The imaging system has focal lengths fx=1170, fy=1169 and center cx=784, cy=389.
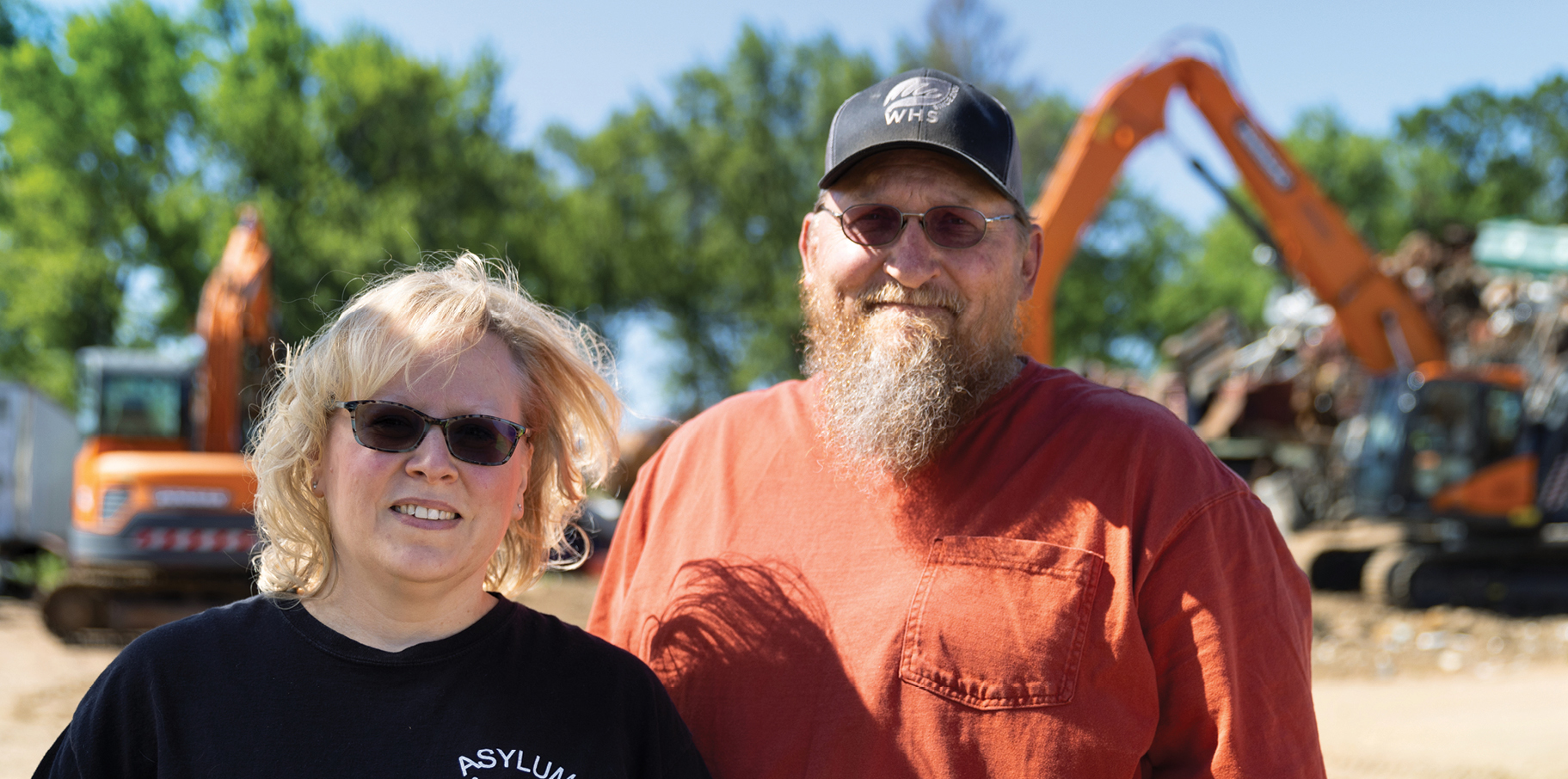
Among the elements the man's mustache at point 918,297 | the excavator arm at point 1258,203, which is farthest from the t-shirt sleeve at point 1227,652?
the excavator arm at point 1258,203

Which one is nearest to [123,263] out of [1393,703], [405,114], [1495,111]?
[405,114]

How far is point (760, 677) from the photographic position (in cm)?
204

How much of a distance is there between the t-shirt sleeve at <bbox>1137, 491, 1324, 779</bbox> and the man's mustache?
1.86 feet

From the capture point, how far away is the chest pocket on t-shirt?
186cm

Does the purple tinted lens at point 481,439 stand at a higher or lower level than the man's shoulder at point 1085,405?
lower

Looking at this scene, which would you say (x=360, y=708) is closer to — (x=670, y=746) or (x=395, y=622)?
(x=395, y=622)

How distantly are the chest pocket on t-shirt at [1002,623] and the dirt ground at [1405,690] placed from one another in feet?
18.6

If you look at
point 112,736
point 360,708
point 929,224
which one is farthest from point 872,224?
point 112,736

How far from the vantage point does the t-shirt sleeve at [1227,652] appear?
1.79 metres

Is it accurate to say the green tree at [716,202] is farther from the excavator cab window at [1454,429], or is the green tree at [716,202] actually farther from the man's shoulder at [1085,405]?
the man's shoulder at [1085,405]

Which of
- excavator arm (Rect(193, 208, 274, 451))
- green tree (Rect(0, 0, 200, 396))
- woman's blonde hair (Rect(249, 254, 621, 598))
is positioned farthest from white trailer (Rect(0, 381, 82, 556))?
woman's blonde hair (Rect(249, 254, 621, 598))

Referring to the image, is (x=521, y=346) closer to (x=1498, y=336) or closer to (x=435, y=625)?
(x=435, y=625)

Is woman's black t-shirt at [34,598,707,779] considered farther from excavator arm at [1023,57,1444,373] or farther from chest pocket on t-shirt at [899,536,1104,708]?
excavator arm at [1023,57,1444,373]

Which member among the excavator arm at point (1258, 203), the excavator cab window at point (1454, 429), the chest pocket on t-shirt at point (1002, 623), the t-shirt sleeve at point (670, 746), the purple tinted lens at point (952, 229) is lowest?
the t-shirt sleeve at point (670, 746)
